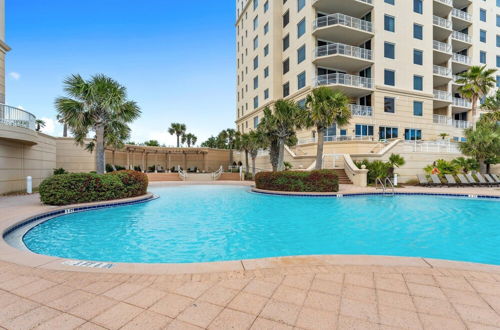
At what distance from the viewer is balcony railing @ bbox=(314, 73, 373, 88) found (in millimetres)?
23094

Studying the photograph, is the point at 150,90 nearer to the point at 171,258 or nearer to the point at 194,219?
the point at 194,219

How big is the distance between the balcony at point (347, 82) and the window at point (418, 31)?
310 inches

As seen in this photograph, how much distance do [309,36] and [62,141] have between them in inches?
1036

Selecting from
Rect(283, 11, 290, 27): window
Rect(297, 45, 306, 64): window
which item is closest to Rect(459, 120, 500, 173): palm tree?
Rect(297, 45, 306, 64): window

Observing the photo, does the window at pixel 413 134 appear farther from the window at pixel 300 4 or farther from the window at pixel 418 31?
the window at pixel 300 4

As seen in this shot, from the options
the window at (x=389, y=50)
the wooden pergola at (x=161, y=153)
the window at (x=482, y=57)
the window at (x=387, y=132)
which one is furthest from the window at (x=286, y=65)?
the window at (x=482, y=57)

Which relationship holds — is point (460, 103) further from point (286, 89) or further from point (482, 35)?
point (286, 89)

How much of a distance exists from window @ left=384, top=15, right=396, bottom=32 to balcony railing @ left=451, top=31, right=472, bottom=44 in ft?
38.3

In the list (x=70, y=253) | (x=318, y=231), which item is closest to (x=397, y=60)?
(x=318, y=231)

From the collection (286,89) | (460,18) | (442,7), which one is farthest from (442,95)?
(286,89)

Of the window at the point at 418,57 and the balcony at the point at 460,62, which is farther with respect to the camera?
the balcony at the point at 460,62

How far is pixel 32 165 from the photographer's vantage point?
16156mm

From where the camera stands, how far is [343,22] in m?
22.9

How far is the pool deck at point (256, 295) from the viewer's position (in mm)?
2457
